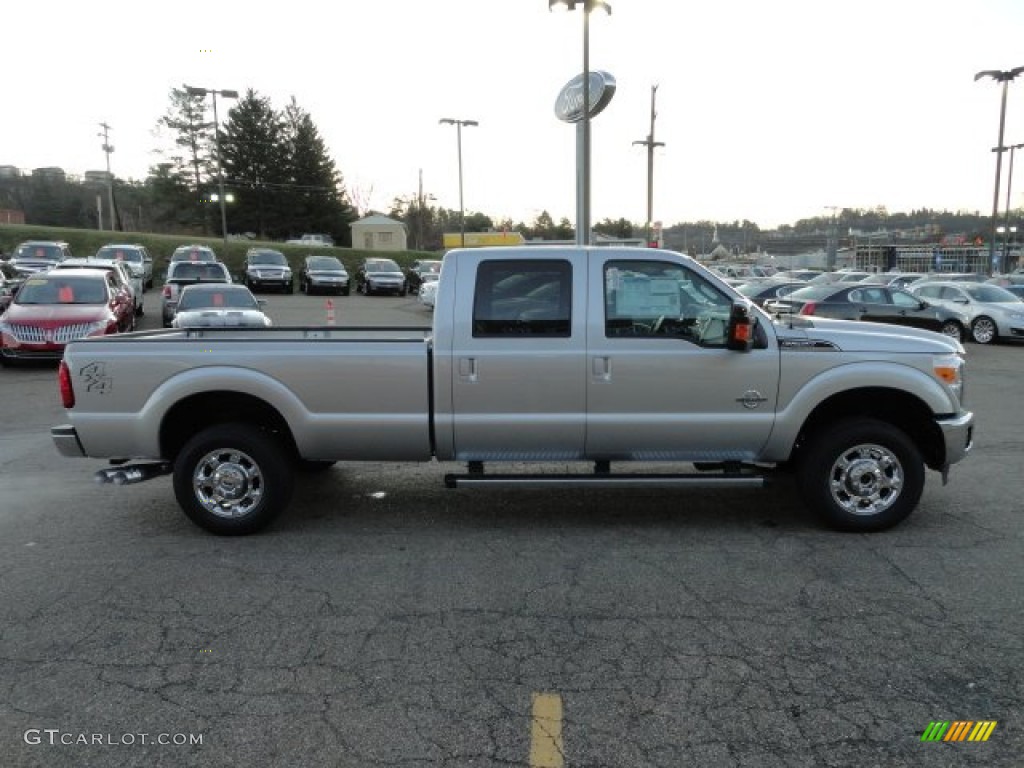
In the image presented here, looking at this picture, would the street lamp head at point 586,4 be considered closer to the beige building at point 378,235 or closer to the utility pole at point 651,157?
the utility pole at point 651,157

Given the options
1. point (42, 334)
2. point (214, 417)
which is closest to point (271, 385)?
point (214, 417)

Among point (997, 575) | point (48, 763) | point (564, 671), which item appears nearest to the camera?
point (48, 763)

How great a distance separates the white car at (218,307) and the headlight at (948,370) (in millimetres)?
11444

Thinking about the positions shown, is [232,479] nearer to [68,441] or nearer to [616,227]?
[68,441]

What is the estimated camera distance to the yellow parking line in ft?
9.80

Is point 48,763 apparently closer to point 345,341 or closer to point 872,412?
point 345,341

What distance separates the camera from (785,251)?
111 m

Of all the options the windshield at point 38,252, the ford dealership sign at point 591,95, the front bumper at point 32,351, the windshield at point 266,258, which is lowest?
the front bumper at point 32,351

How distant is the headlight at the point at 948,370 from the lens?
5398mm

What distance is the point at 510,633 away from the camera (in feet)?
13.2

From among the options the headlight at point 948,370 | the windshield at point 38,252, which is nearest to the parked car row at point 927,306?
the headlight at point 948,370

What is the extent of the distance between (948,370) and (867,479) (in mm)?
909

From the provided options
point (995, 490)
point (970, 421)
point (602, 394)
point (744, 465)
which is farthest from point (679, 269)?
point (995, 490)

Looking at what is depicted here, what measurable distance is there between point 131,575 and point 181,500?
71 cm
